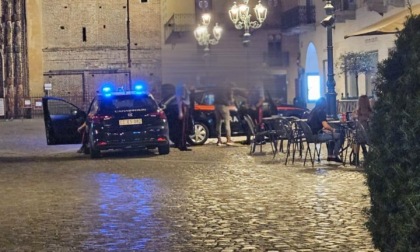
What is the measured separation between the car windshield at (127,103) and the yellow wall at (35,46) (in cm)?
3130

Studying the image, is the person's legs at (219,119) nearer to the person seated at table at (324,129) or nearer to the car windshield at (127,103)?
the car windshield at (127,103)

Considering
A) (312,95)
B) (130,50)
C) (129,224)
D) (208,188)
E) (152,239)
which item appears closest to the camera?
(152,239)

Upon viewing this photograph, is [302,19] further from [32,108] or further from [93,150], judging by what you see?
[93,150]

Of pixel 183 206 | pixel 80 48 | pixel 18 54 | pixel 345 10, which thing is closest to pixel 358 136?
pixel 183 206

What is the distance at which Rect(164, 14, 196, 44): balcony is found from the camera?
42.1 m

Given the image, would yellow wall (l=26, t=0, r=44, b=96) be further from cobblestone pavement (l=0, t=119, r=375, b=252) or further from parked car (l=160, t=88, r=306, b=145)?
cobblestone pavement (l=0, t=119, r=375, b=252)

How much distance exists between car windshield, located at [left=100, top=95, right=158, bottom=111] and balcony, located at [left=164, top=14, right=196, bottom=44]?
2474cm

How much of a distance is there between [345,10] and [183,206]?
2097cm

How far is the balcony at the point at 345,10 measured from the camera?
28.9 metres

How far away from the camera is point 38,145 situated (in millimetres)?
22375

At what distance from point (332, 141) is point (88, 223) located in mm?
7144

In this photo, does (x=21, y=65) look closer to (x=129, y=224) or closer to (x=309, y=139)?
(x=309, y=139)

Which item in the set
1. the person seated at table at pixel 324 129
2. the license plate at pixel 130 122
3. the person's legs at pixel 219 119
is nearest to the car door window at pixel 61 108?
the license plate at pixel 130 122

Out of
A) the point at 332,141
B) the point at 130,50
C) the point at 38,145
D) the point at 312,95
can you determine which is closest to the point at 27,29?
the point at 130,50
